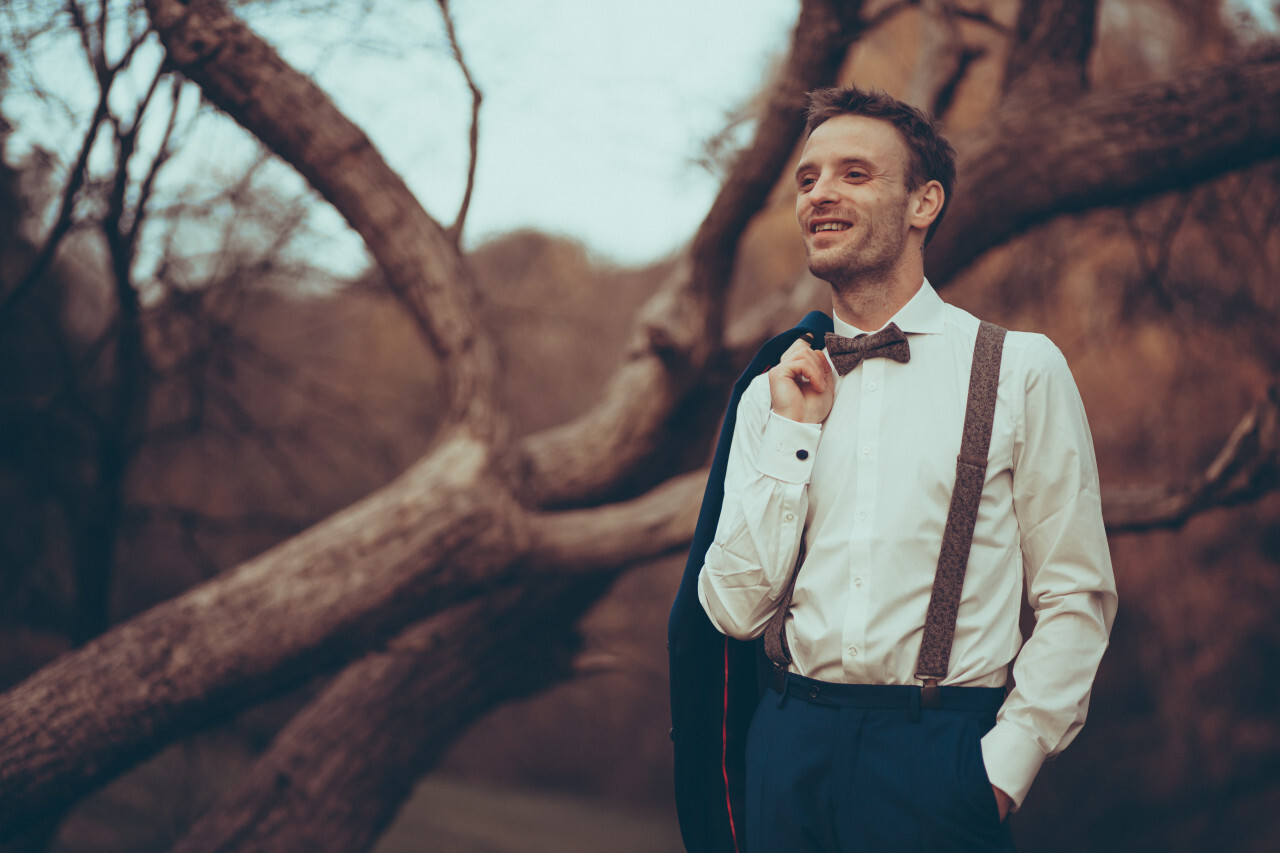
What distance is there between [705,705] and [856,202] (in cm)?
103

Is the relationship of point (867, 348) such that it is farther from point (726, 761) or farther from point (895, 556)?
point (726, 761)

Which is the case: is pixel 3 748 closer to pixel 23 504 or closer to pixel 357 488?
pixel 23 504

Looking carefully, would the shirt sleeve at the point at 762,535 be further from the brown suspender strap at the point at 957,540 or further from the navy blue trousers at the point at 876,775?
the navy blue trousers at the point at 876,775

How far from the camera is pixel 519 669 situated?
15.5 feet

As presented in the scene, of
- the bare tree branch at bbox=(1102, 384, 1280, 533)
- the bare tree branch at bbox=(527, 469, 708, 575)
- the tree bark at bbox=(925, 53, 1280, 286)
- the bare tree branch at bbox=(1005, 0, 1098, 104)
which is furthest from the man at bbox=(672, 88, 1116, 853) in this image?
the bare tree branch at bbox=(1005, 0, 1098, 104)

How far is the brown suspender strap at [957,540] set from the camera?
160 cm

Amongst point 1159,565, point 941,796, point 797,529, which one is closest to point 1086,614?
point 941,796

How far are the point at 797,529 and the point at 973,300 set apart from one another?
19.0ft

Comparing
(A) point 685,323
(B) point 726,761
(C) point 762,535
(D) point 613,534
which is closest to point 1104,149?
(A) point 685,323

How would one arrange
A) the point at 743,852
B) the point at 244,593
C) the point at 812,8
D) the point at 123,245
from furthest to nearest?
1. the point at 123,245
2. the point at 812,8
3. the point at 244,593
4. the point at 743,852

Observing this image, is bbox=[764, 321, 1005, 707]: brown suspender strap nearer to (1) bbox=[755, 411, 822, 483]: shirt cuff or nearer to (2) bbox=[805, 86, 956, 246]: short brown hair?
(1) bbox=[755, 411, 822, 483]: shirt cuff

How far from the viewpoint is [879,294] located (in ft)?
6.12

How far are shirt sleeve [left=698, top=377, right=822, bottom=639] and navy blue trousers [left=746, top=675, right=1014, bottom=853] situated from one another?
169 mm

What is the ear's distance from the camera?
187cm
